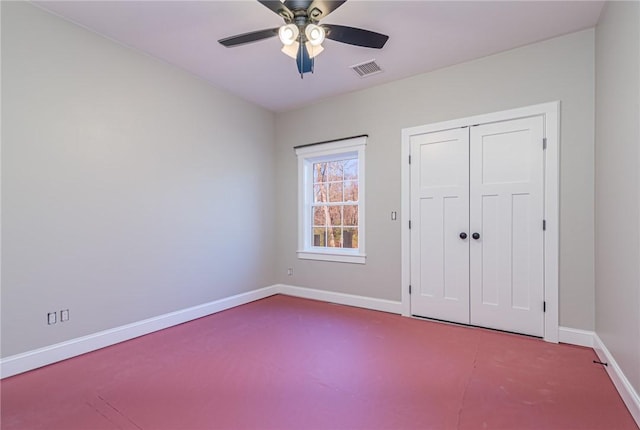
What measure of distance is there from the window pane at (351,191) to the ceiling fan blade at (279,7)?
2.44 m

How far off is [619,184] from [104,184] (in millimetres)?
4121

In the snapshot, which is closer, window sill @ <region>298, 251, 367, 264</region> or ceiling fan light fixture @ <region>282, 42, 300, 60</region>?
ceiling fan light fixture @ <region>282, 42, 300, 60</region>

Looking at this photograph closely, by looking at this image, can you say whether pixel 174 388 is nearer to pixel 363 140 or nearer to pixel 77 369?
pixel 77 369

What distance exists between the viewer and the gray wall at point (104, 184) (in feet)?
7.63

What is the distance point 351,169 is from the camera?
170 inches

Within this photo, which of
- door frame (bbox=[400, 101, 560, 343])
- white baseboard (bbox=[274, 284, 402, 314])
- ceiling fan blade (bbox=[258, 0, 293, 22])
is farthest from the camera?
white baseboard (bbox=[274, 284, 402, 314])

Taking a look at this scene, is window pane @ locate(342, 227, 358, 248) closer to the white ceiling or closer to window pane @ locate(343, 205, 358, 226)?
window pane @ locate(343, 205, 358, 226)

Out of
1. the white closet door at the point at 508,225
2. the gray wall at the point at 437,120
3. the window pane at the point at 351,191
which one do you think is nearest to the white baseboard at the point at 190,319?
the gray wall at the point at 437,120

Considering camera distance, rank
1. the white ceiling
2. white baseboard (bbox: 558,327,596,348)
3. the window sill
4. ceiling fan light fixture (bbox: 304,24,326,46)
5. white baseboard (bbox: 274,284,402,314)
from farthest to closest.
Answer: the window sill → white baseboard (bbox: 274,284,402,314) → white baseboard (bbox: 558,327,596,348) → the white ceiling → ceiling fan light fixture (bbox: 304,24,326,46)

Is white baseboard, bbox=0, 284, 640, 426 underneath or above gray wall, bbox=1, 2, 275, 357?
underneath

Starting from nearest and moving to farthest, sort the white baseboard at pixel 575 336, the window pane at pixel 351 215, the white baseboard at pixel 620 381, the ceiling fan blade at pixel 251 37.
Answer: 1. the white baseboard at pixel 620 381
2. the ceiling fan blade at pixel 251 37
3. the white baseboard at pixel 575 336
4. the window pane at pixel 351 215

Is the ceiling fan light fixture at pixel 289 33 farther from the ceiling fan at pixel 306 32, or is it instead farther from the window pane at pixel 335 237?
the window pane at pixel 335 237

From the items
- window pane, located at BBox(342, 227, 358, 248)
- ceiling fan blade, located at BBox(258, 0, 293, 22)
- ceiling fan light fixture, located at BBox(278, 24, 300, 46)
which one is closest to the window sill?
window pane, located at BBox(342, 227, 358, 248)

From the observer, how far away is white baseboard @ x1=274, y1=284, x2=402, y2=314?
3742 mm
